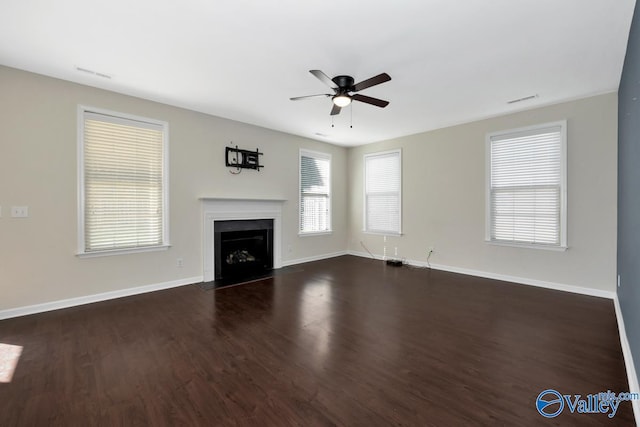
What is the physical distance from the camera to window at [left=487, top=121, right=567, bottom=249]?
4.13 metres

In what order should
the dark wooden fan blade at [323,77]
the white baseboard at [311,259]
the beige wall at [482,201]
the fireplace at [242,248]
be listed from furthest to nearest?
the white baseboard at [311,259]
the fireplace at [242,248]
the beige wall at [482,201]
the dark wooden fan blade at [323,77]

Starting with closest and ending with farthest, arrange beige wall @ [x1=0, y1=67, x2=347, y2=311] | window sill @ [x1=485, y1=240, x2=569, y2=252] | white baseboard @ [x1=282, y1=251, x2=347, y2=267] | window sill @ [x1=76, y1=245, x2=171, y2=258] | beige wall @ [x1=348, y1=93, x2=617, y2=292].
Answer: beige wall @ [x1=0, y1=67, x2=347, y2=311] < window sill @ [x1=76, y1=245, x2=171, y2=258] < beige wall @ [x1=348, y1=93, x2=617, y2=292] < window sill @ [x1=485, y1=240, x2=569, y2=252] < white baseboard @ [x1=282, y1=251, x2=347, y2=267]

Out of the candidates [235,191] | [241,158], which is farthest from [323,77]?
[235,191]

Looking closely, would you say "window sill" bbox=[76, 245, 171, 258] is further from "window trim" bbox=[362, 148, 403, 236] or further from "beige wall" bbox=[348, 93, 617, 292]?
"beige wall" bbox=[348, 93, 617, 292]

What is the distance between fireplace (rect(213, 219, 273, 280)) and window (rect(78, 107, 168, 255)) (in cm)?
91

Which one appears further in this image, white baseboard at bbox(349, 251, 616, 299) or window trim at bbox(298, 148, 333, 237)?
window trim at bbox(298, 148, 333, 237)

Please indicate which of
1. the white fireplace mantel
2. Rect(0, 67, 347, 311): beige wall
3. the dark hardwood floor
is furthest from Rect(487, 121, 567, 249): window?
Rect(0, 67, 347, 311): beige wall

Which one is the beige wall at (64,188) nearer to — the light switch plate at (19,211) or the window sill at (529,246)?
the light switch plate at (19,211)

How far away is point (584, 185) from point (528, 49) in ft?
7.71

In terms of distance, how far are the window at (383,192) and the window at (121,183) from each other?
4295 millimetres

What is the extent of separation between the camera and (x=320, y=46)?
268 centimetres

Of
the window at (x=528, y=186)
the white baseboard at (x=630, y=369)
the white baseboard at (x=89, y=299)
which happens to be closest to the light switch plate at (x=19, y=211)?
the white baseboard at (x=89, y=299)

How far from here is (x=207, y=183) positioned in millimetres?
4695

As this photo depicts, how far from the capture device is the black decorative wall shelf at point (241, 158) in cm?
493
